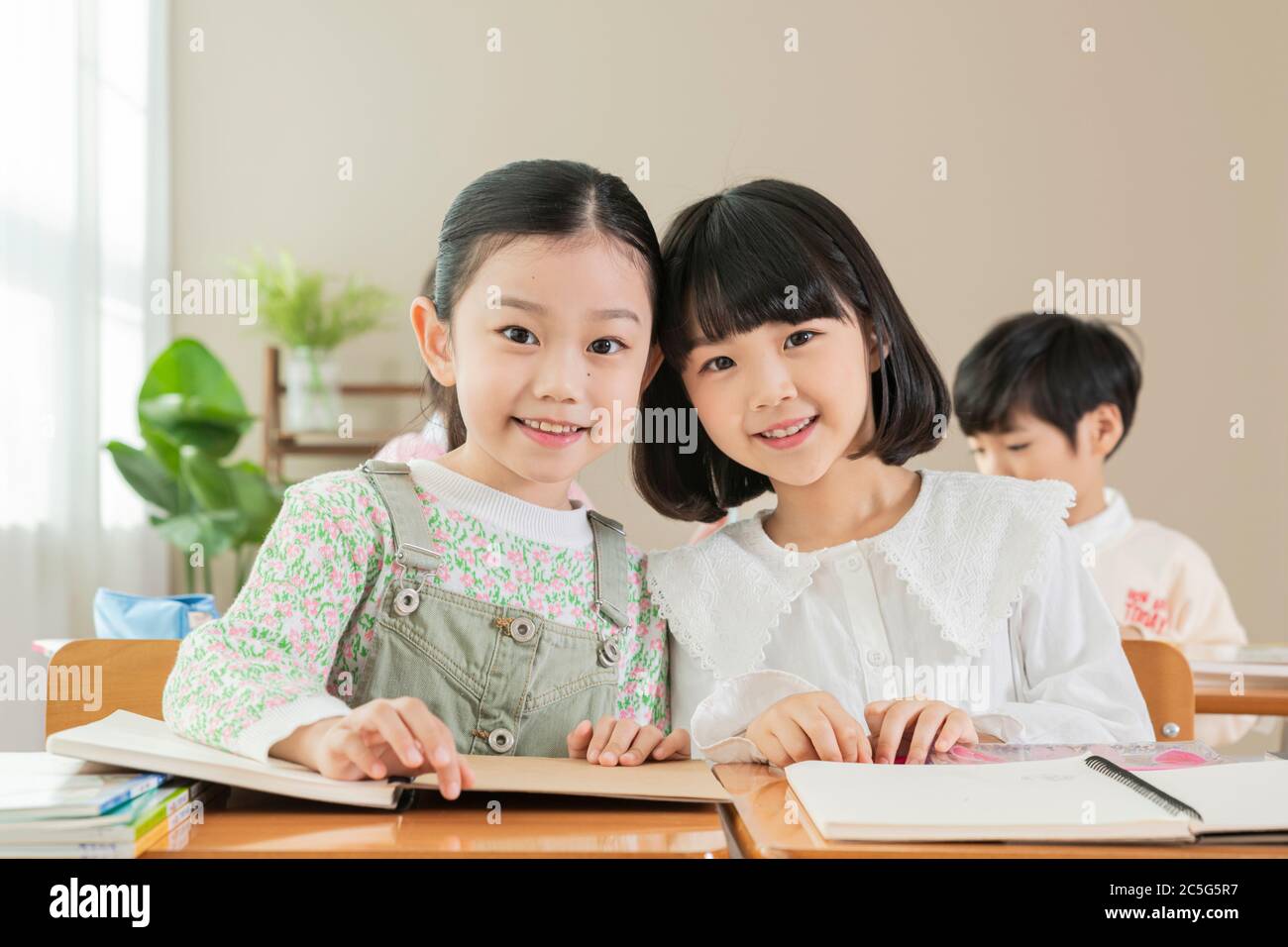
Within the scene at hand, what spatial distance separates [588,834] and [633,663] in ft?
1.89

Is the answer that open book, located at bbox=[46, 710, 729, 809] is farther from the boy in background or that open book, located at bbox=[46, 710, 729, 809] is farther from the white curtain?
the white curtain

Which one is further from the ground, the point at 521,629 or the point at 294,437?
the point at 294,437

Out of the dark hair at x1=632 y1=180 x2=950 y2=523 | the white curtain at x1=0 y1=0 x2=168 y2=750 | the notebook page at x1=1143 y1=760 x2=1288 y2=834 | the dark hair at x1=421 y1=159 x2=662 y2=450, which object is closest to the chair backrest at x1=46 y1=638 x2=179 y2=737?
the dark hair at x1=421 y1=159 x2=662 y2=450

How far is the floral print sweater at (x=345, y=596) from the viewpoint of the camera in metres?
0.84

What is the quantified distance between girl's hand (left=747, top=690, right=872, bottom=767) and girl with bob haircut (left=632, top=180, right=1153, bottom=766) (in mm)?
264

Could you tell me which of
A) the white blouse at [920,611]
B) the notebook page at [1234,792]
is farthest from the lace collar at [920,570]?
the notebook page at [1234,792]

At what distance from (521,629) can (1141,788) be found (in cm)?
60

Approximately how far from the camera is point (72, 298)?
360 centimetres

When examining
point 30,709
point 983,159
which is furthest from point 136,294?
point 983,159

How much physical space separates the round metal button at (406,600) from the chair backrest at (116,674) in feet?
0.86

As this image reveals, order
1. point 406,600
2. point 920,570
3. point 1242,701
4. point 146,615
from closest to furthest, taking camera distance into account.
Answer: point 406,600 → point 920,570 → point 1242,701 → point 146,615

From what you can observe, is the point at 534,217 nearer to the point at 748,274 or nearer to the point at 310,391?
the point at 748,274

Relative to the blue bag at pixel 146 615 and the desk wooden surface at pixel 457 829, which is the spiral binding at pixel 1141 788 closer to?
the desk wooden surface at pixel 457 829

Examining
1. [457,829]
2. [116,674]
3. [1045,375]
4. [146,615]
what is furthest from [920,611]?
[1045,375]
